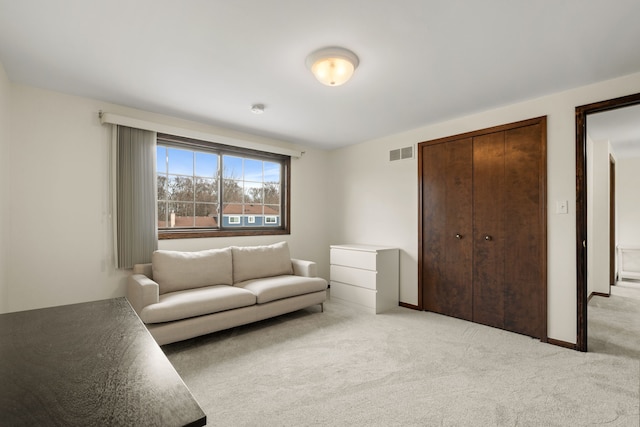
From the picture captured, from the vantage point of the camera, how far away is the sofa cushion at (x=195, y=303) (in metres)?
2.51

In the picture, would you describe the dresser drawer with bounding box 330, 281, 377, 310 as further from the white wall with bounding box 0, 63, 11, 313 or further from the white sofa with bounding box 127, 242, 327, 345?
the white wall with bounding box 0, 63, 11, 313

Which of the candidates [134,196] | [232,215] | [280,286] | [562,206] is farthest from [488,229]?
[134,196]

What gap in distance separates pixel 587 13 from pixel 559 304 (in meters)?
2.34

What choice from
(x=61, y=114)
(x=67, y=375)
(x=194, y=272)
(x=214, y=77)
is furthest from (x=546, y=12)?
(x=61, y=114)

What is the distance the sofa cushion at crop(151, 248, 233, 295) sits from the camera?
10.0ft

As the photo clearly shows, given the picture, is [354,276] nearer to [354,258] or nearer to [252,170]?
[354,258]

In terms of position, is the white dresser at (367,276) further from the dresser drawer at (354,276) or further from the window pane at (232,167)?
the window pane at (232,167)

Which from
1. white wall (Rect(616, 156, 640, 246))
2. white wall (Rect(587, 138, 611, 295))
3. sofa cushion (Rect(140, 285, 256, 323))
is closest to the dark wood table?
sofa cushion (Rect(140, 285, 256, 323))

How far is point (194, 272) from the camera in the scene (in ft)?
10.6

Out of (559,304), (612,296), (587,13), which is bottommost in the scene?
(612,296)

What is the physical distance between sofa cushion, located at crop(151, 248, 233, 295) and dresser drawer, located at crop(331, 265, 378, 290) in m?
1.44

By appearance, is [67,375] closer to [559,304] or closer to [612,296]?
[559,304]

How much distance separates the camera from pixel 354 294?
13.1 feet

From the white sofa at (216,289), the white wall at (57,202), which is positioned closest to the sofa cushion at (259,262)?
the white sofa at (216,289)
